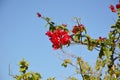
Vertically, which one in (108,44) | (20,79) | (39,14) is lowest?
(20,79)

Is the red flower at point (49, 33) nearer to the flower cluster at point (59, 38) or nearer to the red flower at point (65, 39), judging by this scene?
the flower cluster at point (59, 38)

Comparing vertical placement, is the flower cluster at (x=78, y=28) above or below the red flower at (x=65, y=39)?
above

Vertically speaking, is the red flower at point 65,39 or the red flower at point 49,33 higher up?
the red flower at point 49,33

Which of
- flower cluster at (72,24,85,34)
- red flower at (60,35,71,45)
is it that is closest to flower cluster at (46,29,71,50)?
red flower at (60,35,71,45)

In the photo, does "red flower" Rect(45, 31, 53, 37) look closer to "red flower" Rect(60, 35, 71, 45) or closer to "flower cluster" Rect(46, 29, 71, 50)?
"flower cluster" Rect(46, 29, 71, 50)

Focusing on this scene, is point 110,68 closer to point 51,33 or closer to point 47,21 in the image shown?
point 51,33

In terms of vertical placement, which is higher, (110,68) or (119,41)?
(119,41)

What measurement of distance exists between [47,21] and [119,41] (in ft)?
4.63

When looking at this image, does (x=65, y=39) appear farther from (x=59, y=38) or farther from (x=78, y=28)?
(x=78, y=28)

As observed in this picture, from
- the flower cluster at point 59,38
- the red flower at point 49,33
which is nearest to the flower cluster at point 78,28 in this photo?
the flower cluster at point 59,38

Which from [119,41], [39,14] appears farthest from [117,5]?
[39,14]

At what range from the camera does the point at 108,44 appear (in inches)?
136

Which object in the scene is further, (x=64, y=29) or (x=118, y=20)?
(x=64, y=29)

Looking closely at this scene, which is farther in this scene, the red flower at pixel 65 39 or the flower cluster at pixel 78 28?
the flower cluster at pixel 78 28
